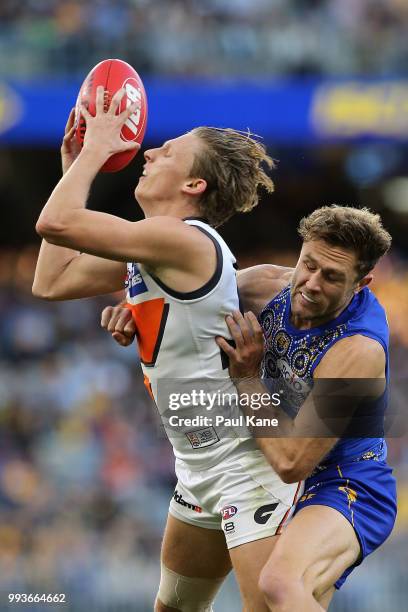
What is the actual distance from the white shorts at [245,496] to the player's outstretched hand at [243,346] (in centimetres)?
35

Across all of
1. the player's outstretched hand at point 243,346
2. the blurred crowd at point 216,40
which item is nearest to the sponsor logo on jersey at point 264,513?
the player's outstretched hand at point 243,346

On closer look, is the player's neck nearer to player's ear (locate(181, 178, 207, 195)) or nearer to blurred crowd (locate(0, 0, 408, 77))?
player's ear (locate(181, 178, 207, 195))

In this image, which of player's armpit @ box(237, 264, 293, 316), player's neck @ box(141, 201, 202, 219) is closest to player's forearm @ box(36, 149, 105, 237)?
player's neck @ box(141, 201, 202, 219)

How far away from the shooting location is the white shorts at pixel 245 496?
4.24 m

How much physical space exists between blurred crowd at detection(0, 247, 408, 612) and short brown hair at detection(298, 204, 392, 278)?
4.99 metres

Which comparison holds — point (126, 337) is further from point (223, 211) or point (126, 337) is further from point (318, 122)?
point (318, 122)

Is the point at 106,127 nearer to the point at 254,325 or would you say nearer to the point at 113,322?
the point at 113,322

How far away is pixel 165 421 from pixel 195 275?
69 cm

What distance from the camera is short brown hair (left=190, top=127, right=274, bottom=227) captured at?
4.48 meters

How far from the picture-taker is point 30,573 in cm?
915

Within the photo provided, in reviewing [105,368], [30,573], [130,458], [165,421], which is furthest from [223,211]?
[105,368]

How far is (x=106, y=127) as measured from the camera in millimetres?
4285

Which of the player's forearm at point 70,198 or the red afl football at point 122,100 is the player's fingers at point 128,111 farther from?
the player's forearm at point 70,198

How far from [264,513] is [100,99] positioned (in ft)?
6.04
